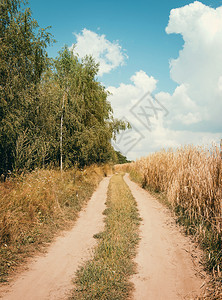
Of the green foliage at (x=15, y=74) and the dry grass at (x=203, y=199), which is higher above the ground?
the green foliage at (x=15, y=74)

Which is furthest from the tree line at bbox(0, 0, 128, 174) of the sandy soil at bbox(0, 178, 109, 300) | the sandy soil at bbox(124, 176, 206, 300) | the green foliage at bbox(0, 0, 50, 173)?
the sandy soil at bbox(124, 176, 206, 300)

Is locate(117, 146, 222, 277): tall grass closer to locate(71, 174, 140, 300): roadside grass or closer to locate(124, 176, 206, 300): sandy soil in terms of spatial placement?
locate(124, 176, 206, 300): sandy soil

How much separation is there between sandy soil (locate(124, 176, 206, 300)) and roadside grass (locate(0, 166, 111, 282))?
7.58ft

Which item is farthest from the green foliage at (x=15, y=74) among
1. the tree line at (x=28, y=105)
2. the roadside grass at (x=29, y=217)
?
the roadside grass at (x=29, y=217)

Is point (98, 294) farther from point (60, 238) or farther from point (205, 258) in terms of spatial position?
point (60, 238)

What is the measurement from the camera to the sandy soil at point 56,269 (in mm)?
2830

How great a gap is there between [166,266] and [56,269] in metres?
2.06

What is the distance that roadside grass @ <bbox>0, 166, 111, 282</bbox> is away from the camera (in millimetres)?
3924

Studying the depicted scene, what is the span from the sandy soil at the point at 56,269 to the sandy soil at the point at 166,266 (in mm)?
1155

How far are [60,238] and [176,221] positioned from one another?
141 inches

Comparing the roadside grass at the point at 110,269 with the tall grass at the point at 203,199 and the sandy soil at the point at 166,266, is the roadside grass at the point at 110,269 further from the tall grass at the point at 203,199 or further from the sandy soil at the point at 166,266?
the tall grass at the point at 203,199

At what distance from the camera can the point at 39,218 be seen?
5.61 meters

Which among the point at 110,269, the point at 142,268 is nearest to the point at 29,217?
the point at 110,269

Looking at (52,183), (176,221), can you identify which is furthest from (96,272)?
(52,183)
